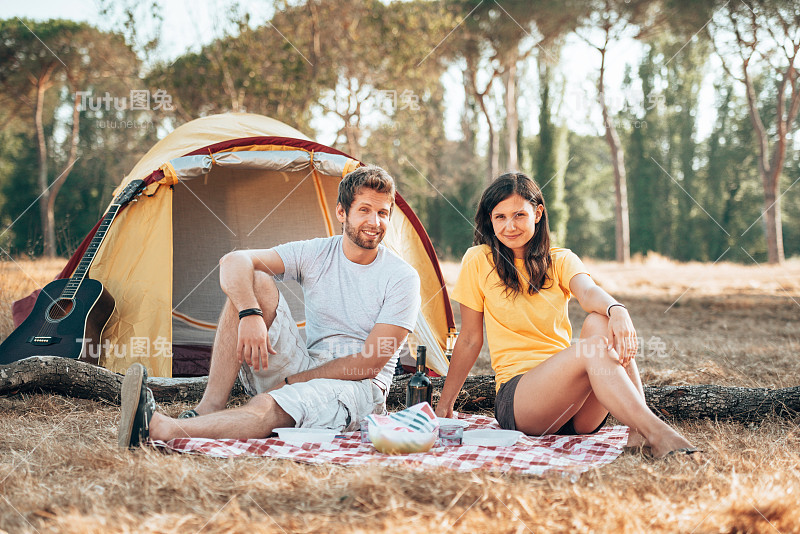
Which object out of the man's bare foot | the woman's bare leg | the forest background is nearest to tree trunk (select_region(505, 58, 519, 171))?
the forest background

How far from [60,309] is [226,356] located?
5.19 feet

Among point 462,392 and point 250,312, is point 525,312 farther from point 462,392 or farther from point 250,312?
point 250,312

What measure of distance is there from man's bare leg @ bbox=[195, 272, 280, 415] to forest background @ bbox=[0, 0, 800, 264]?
4.46 metres

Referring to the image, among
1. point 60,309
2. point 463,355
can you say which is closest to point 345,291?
point 463,355

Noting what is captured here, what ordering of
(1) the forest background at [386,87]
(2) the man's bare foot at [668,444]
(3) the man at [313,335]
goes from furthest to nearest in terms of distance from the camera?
(1) the forest background at [386,87] → (3) the man at [313,335] → (2) the man's bare foot at [668,444]

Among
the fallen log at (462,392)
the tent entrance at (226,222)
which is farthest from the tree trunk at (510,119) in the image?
the fallen log at (462,392)

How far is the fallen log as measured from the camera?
104 inches

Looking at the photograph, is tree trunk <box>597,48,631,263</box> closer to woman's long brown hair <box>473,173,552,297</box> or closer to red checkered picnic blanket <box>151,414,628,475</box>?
woman's long brown hair <box>473,173,552,297</box>

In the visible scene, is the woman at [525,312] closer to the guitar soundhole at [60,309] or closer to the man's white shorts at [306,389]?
the man's white shorts at [306,389]

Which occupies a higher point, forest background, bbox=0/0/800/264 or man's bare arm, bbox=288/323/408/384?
forest background, bbox=0/0/800/264

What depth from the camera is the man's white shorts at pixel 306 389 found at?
7.48 ft

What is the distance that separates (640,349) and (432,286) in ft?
6.10

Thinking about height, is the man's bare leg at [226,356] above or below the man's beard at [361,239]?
below

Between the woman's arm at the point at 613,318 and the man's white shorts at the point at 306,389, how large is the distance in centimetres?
87
